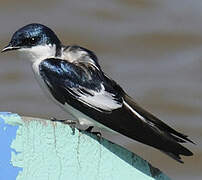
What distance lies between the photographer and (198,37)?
577 centimetres

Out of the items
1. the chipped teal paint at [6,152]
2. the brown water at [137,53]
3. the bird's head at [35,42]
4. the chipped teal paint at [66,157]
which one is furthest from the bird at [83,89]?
the brown water at [137,53]

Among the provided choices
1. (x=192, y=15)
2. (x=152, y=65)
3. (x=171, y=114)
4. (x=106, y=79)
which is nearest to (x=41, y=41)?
(x=106, y=79)

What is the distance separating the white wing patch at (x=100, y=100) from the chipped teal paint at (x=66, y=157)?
0.31 metres

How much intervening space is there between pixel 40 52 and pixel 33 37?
5 cm

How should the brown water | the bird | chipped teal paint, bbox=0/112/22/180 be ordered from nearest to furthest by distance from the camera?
chipped teal paint, bbox=0/112/22/180
the bird
the brown water

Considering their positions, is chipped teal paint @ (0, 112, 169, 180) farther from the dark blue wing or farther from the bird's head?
the bird's head

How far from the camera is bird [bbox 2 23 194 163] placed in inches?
106

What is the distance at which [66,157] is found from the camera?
2.33 metres

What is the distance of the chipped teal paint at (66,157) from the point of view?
2.30 metres

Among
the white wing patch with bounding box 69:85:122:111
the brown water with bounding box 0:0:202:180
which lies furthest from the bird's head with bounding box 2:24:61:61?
the brown water with bounding box 0:0:202:180

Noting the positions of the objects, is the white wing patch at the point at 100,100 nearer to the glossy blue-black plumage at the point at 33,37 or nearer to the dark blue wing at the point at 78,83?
the dark blue wing at the point at 78,83

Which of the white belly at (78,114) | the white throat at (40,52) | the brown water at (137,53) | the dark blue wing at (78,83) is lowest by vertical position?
the brown water at (137,53)

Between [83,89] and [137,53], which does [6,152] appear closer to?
[83,89]

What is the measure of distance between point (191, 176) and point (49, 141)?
8.34 ft
